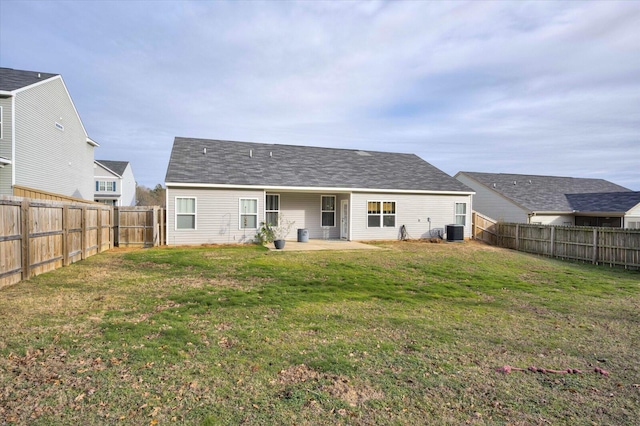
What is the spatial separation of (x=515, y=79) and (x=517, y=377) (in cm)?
2018

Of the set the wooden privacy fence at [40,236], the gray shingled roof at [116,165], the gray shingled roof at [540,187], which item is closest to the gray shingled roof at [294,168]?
the wooden privacy fence at [40,236]

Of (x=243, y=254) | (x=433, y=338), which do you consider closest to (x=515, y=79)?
(x=243, y=254)

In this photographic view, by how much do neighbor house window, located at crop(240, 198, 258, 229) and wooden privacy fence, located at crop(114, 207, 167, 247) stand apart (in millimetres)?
3814

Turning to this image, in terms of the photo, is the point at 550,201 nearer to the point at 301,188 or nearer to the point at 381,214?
the point at 381,214

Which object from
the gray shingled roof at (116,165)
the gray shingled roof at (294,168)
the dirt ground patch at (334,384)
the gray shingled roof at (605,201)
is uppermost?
the gray shingled roof at (116,165)

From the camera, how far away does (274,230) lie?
18125 mm

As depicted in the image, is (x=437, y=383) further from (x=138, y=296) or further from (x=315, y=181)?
(x=315, y=181)

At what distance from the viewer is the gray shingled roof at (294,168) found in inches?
704

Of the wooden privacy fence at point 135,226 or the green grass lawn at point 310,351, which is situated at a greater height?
the wooden privacy fence at point 135,226

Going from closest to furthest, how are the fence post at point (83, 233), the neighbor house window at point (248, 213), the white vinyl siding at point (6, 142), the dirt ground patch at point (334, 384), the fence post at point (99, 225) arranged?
the dirt ground patch at point (334, 384)
the fence post at point (83, 233)
the fence post at point (99, 225)
the white vinyl siding at point (6, 142)
the neighbor house window at point (248, 213)

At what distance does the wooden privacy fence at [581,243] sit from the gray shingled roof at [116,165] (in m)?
43.7

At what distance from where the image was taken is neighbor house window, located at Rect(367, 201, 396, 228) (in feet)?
64.7

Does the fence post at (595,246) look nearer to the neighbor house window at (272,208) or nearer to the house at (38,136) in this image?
the neighbor house window at (272,208)

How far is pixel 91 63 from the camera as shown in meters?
17.6
